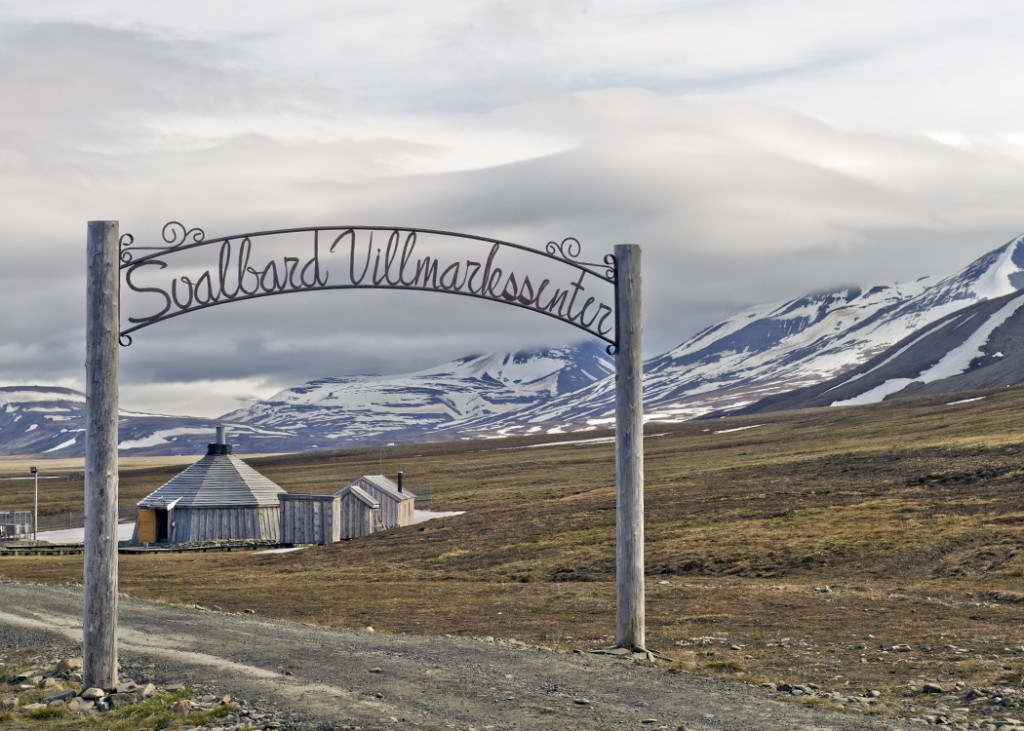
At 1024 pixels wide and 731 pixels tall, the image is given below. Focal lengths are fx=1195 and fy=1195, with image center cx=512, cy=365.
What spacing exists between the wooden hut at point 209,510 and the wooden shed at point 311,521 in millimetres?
1728

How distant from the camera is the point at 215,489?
64250 millimetres

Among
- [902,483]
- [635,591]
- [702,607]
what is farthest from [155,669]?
[902,483]

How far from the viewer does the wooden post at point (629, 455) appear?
57.9 feet

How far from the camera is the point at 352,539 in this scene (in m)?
61.6

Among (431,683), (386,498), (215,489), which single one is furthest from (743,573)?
(215,489)

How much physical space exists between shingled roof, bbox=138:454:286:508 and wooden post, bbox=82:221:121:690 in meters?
48.3

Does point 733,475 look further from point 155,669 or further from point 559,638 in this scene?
point 155,669

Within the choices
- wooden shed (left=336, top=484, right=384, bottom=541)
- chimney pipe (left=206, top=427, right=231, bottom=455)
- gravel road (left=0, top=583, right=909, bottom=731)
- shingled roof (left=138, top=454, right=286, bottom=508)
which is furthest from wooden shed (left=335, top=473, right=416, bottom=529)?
gravel road (left=0, top=583, right=909, bottom=731)

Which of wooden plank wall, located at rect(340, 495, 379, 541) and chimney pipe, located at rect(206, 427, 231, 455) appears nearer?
wooden plank wall, located at rect(340, 495, 379, 541)

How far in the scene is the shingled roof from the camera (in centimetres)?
6381

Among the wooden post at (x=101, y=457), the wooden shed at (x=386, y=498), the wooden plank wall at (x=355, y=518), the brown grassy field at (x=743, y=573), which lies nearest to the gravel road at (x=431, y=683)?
the wooden post at (x=101, y=457)

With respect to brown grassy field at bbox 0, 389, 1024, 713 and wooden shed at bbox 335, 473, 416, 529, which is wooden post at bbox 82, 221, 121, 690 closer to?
brown grassy field at bbox 0, 389, 1024, 713

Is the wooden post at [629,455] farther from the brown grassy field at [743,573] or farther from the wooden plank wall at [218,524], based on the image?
the wooden plank wall at [218,524]

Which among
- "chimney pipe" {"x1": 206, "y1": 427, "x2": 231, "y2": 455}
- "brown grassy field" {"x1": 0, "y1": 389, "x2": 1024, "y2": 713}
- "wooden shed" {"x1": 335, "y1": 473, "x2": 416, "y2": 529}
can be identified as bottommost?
"brown grassy field" {"x1": 0, "y1": 389, "x2": 1024, "y2": 713}
